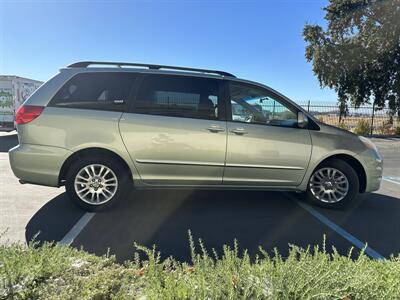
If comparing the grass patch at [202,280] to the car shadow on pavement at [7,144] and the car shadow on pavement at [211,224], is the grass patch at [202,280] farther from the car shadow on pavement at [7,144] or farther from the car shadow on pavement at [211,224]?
the car shadow on pavement at [7,144]

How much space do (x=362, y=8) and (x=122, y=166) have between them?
20.4m

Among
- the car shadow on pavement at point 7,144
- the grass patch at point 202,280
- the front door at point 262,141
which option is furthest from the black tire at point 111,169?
the car shadow on pavement at point 7,144

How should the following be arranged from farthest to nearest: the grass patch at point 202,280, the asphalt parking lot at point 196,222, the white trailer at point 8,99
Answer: the white trailer at point 8,99 < the asphalt parking lot at point 196,222 < the grass patch at point 202,280

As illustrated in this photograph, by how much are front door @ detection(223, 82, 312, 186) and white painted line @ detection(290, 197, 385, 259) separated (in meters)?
0.52

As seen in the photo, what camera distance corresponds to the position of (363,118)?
19766 millimetres

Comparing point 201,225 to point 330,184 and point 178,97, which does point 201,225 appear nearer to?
point 178,97

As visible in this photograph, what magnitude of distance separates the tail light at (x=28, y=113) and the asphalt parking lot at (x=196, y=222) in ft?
3.99

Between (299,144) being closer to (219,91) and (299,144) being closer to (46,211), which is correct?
(219,91)

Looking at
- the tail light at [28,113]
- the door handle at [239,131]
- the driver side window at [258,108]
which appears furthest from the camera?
the driver side window at [258,108]

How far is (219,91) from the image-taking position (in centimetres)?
451

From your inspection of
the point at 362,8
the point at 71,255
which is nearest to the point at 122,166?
the point at 71,255

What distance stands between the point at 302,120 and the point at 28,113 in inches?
146

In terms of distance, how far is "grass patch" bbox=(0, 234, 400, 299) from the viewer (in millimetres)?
1926

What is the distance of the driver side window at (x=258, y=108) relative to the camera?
4.52 meters
